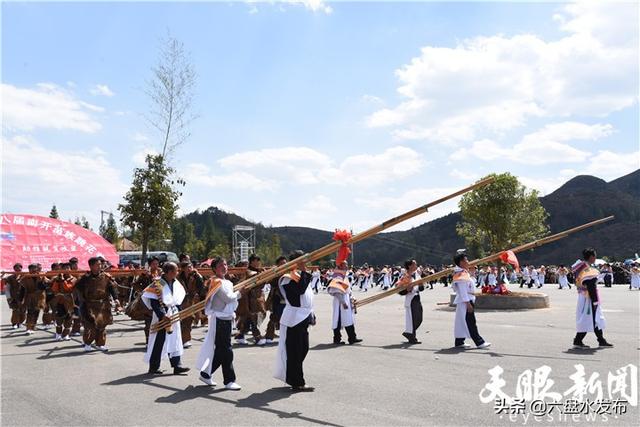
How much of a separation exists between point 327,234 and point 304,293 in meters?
131

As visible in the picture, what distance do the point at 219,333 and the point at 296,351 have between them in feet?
3.76

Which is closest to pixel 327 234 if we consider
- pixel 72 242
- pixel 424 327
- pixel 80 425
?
pixel 72 242

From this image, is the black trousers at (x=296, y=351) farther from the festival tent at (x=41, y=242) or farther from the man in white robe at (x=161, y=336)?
the festival tent at (x=41, y=242)

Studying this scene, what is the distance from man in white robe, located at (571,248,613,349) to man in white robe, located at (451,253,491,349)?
1697 millimetres

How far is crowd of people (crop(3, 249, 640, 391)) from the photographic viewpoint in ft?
23.9

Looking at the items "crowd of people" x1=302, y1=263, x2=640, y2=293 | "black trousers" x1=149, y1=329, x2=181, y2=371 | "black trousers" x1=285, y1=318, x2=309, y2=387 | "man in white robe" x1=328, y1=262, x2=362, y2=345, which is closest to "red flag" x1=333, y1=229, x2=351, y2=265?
"black trousers" x1=285, y1=318, x2=309, y2=387

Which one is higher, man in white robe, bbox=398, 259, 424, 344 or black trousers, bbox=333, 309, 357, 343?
man in white robe, bbox=398, 259, 424, 344

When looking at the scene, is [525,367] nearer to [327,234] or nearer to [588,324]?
[588,324]

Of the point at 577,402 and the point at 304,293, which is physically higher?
the point at 304,293

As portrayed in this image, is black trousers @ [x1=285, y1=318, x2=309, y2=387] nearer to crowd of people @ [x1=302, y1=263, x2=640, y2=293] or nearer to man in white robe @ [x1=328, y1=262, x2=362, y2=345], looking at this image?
man in white robe @ [x1=328, y1=262, x2=362, y2=345]

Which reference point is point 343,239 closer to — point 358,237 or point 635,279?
point 358,237

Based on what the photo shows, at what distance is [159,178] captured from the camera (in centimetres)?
1986

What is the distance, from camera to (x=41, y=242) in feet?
88.0

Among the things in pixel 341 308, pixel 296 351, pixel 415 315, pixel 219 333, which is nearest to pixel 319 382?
pixel 296 351
